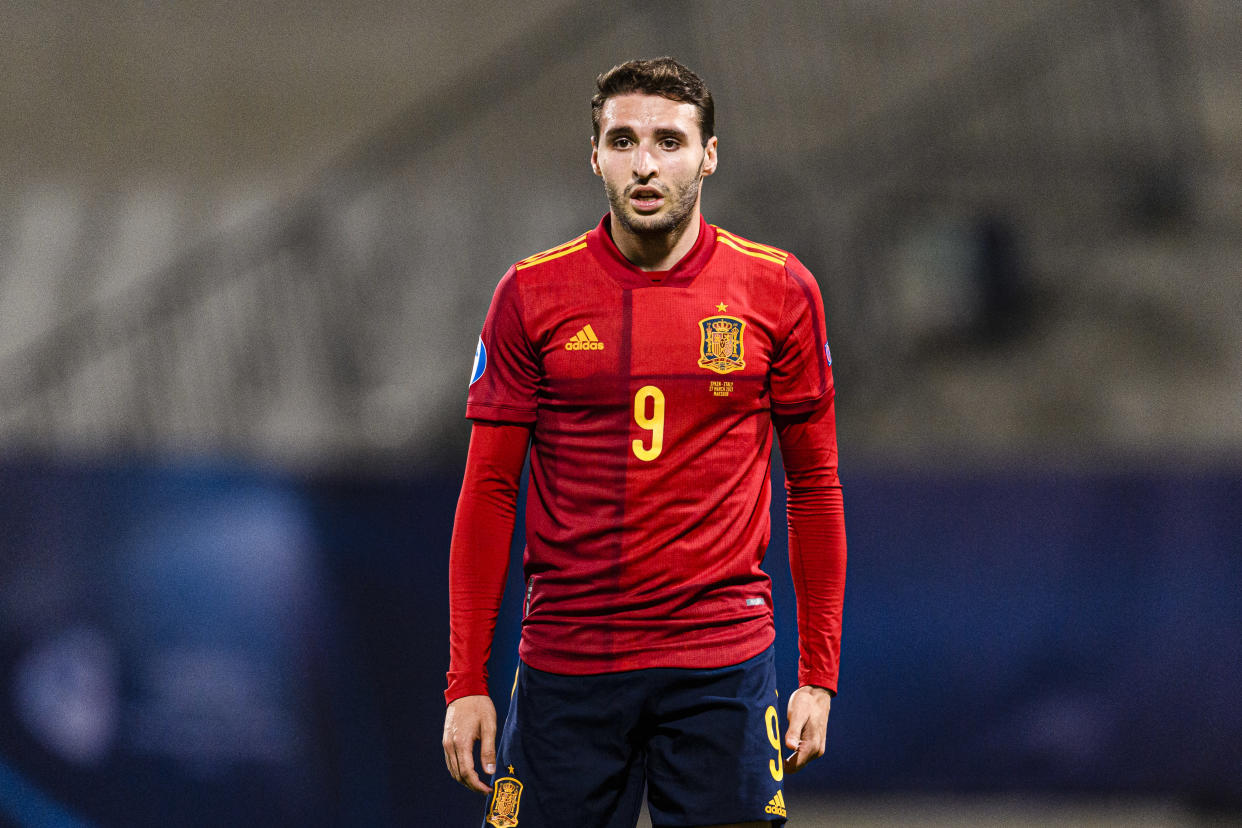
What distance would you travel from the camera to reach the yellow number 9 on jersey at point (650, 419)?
166 cm

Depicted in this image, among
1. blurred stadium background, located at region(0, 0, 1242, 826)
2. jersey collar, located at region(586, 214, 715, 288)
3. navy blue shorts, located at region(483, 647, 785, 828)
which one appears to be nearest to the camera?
navy blue shorts, located at region(483, 647, 785, 828)

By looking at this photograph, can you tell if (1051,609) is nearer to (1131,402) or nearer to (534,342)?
(1131,402)

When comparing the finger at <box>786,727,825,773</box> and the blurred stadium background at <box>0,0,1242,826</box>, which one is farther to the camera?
the blurred stadium background at <box>0,0,1242,826</box>

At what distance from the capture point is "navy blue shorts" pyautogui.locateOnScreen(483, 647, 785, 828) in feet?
5.36

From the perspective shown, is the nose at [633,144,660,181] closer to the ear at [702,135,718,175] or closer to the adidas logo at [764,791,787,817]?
the ear at [702,135,718,175]

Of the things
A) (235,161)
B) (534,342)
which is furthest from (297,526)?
(534,342)

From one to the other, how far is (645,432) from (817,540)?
0.35 m

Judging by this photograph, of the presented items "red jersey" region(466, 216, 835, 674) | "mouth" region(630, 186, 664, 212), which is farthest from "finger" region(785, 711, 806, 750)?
"mouth" region(630, 186, 664, 212)

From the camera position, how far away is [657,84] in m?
1.71

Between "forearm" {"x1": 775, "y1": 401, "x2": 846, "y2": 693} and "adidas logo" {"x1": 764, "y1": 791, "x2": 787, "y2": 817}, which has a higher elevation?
"forearm" {"x1": 775, "y1": 401, "x2": 846, "y2": 693}

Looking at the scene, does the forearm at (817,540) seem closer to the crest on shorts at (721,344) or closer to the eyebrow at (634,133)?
the crest on shorts at (721,344)

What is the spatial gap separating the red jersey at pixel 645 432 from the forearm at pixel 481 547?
0.04 m

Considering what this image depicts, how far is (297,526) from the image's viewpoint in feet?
10.3

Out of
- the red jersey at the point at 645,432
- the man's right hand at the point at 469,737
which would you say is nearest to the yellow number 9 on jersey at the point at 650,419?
the red jersey at the point at 645,432
